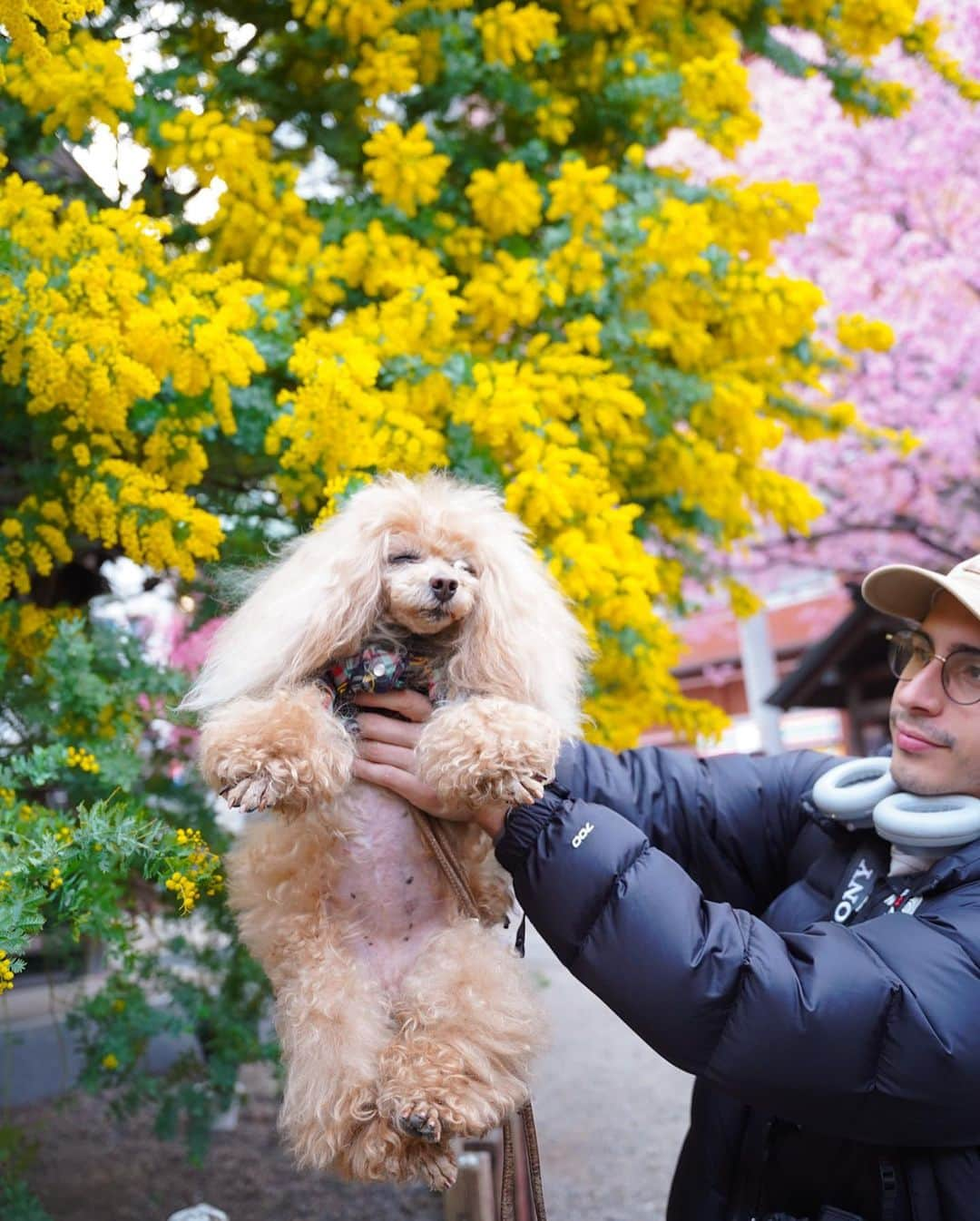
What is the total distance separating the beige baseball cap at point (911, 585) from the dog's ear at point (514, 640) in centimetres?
63

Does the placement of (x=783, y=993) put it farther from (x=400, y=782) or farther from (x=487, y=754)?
(x=400, y=782)

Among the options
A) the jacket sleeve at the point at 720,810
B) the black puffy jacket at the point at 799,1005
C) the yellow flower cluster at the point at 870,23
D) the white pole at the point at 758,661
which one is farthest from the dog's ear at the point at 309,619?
the white pole at the point at 758,661

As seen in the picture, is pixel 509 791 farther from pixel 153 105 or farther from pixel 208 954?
pixel 208 954

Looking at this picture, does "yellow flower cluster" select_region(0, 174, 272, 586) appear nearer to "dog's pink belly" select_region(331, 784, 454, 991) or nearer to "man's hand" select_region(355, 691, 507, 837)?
"man's hand" select_region(355, 691, 507, 837)

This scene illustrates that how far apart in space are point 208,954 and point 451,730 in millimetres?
3286

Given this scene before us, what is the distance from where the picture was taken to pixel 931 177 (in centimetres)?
1007

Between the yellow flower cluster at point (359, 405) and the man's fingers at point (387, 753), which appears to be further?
the yellow flower cluster at point (359, 405)

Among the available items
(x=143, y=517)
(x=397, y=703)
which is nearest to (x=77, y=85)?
(x=143, y=517)

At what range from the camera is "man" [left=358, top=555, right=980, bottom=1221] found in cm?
164

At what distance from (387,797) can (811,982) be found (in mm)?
711

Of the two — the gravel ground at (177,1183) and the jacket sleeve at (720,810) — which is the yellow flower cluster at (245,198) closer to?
the jacket sleeve at (720,810)

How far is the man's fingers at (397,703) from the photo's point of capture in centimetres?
190

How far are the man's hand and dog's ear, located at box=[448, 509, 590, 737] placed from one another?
9 cm

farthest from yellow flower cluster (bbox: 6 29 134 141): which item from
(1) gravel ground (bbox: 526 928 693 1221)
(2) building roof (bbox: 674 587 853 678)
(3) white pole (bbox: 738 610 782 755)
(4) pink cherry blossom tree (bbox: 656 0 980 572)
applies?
(2) building roof (bbox: 674 587 853 678)
